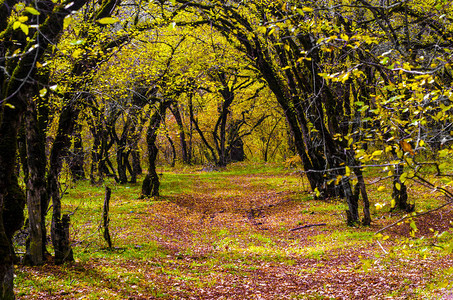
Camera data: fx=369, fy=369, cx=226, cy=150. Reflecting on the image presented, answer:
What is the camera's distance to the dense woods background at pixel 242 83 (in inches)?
178

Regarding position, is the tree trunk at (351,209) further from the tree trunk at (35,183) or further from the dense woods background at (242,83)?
the tree trunk at (35,183)

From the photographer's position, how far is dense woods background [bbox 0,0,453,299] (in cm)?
453

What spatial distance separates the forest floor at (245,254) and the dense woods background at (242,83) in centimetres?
103

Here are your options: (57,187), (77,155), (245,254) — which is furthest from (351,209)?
(57,187)

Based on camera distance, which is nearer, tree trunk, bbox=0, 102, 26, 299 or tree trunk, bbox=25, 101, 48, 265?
tree trunk, bbox=0, 102, 26, 299

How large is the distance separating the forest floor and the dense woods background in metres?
1.03

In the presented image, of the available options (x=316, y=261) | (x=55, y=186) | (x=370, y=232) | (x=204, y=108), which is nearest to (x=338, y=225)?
(x=370, y=232)

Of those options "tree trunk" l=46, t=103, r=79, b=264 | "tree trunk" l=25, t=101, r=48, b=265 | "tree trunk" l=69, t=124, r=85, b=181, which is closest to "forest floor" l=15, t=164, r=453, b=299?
"tree trunk" l=46, t=103, r=79, b=264

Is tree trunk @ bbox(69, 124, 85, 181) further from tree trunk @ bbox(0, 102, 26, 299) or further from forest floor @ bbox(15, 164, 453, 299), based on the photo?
tree trunk @ bbox(0, 102, 26, 299)

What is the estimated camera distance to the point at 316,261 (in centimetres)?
1098

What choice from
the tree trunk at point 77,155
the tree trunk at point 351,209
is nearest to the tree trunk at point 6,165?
the tree trunk at point 77,155

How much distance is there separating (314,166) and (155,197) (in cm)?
906

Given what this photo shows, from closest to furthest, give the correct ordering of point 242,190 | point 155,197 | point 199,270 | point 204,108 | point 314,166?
point 199,270
point 314,166
point 155,197
point 242,190
point 204,108

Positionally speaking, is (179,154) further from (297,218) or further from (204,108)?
(297,218)
